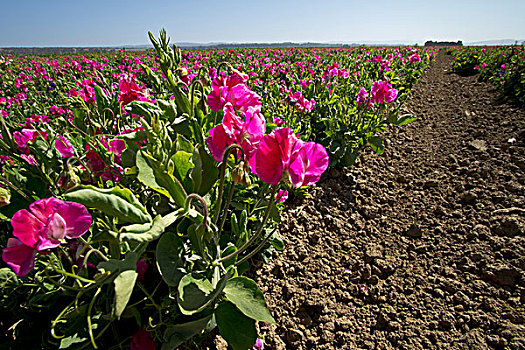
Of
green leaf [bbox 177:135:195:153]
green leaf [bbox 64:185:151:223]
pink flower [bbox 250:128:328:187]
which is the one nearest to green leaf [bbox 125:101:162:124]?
green leaf [bbox 177:135:195:153]

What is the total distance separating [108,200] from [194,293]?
43 cm

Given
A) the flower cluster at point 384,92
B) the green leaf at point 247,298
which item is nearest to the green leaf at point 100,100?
the green leaf at point 247,298

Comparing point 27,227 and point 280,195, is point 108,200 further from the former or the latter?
point 280,195

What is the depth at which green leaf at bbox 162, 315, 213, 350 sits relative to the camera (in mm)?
1029

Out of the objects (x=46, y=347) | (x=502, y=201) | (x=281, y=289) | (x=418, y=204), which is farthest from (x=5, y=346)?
(x=502, y=201)

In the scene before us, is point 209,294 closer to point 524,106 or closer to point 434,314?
point 434,314

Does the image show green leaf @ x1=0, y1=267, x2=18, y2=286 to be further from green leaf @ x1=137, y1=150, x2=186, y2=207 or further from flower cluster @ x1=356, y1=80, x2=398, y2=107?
flower cluster @ x1=356, y1=80, x2=398, y2=107

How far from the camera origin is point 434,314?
1730mm

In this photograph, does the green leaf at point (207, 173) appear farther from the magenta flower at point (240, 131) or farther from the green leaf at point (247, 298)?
the green leaf at point (247, 298)

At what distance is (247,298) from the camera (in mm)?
1019

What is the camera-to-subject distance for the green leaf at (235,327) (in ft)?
3.45

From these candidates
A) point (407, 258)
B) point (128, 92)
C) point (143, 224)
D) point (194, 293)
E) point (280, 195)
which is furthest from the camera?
point (407, 258)

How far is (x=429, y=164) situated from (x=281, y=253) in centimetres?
236

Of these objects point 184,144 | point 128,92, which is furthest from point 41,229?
point 128,92
